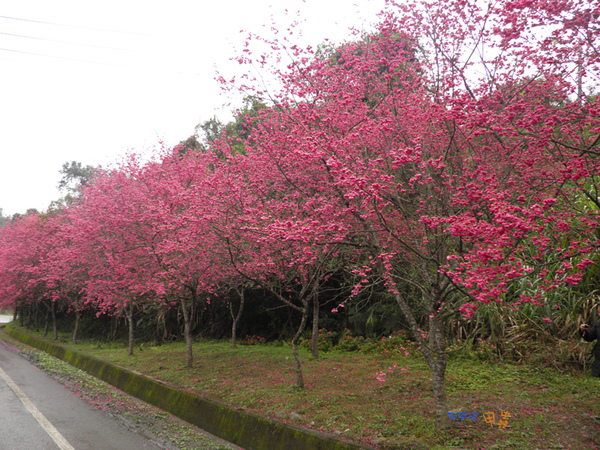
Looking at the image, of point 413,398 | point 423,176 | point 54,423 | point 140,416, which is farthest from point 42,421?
point 423,176

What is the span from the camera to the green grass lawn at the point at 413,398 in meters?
5.18

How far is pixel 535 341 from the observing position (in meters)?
7.94

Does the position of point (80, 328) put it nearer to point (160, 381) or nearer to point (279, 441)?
point (160, 381)

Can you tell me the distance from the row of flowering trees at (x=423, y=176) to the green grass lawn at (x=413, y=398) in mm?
652

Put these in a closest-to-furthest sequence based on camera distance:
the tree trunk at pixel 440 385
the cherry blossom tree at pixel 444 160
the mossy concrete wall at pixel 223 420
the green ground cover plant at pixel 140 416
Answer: the cherry blossom tree at pixel 444 160 < the tree trunk at pixel 440 385 < the mossy concrete wall at pixel 223 420 < the green ground cover plant at pixel 140 416

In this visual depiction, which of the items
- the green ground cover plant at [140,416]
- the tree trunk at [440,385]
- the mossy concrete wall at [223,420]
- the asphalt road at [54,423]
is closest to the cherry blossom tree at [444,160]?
the tree trunk at [440,385]

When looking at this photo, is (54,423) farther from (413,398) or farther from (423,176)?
(423,176)

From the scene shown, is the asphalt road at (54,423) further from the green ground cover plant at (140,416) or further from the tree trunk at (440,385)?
the tree trunk at (440,385)

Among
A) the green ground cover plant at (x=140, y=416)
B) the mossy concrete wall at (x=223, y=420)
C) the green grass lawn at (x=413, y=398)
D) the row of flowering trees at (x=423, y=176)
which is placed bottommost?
the green ground cover plant at (x=140, y=416)

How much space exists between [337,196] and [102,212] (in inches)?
376

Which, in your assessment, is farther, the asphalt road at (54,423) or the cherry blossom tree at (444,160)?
the asphalt road at (54,423)

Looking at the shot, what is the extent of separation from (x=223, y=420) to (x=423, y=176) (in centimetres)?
547

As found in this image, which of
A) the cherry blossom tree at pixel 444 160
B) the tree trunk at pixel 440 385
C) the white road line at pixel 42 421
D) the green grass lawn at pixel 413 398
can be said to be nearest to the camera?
the cherry blossom tree at pixel 444 160

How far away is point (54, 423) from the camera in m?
7.40
